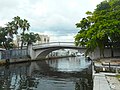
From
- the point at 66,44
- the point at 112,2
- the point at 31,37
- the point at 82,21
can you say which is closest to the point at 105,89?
the point at 112,2

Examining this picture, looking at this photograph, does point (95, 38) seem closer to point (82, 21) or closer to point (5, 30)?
point (82, 21)

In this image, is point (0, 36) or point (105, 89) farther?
point (0, 36)

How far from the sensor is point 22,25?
53281 mm

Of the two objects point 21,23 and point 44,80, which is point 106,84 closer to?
point 44,80

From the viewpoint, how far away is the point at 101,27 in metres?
31.4

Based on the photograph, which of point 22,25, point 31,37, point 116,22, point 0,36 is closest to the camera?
point 116,22

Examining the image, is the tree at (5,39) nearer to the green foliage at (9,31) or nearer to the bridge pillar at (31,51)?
the green foliage at (9,31)

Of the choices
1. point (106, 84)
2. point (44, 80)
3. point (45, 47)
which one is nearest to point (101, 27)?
point (44, 80)

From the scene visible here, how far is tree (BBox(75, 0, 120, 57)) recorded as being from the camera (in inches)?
1224

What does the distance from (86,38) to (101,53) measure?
369 inches

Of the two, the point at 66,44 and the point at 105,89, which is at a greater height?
the point at 66,44

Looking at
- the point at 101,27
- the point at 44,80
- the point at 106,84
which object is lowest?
the point at 44,80

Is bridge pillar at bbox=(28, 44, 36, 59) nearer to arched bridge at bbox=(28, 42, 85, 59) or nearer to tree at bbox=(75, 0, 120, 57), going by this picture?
arched bridge at bbox=(28, 42, 85, 59)

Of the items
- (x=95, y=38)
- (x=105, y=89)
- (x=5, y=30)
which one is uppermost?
(x=5, y=30)
